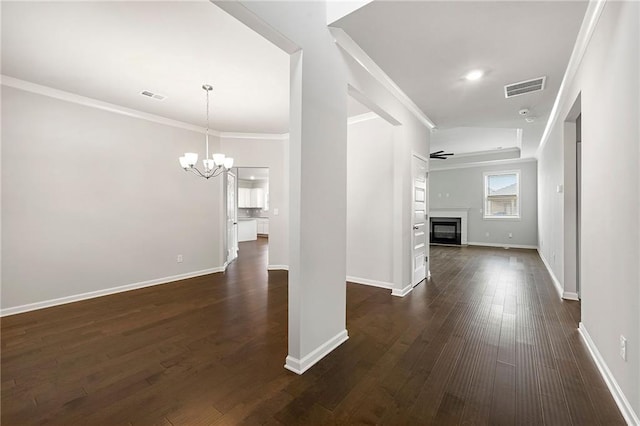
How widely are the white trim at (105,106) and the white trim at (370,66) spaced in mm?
2723

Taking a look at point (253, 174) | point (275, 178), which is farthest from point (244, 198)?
point (275, 178)

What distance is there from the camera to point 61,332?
2.71 m

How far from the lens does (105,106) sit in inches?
153

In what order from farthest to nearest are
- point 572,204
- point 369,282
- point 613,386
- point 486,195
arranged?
1. point 486,195
2. point 369,282
3. point 572,204
4. point 613,386

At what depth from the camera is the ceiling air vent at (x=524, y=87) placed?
3.18 metres

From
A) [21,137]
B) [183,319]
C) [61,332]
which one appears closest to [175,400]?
[183,319]

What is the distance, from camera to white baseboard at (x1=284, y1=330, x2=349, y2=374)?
1995 millimetres

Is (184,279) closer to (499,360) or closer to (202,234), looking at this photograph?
(202,234)

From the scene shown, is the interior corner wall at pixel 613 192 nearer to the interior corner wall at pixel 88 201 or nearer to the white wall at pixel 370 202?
the white wall at pixel 370 202

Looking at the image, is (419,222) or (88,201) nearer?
(88,201)

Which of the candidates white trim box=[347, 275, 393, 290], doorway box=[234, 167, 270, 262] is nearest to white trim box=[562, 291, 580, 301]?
white trim box=[347, 275, 393, 290]

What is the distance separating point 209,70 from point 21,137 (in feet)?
8.03

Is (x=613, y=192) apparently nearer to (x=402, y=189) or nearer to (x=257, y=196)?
(x=402, y=189)

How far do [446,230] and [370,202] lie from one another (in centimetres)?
630
